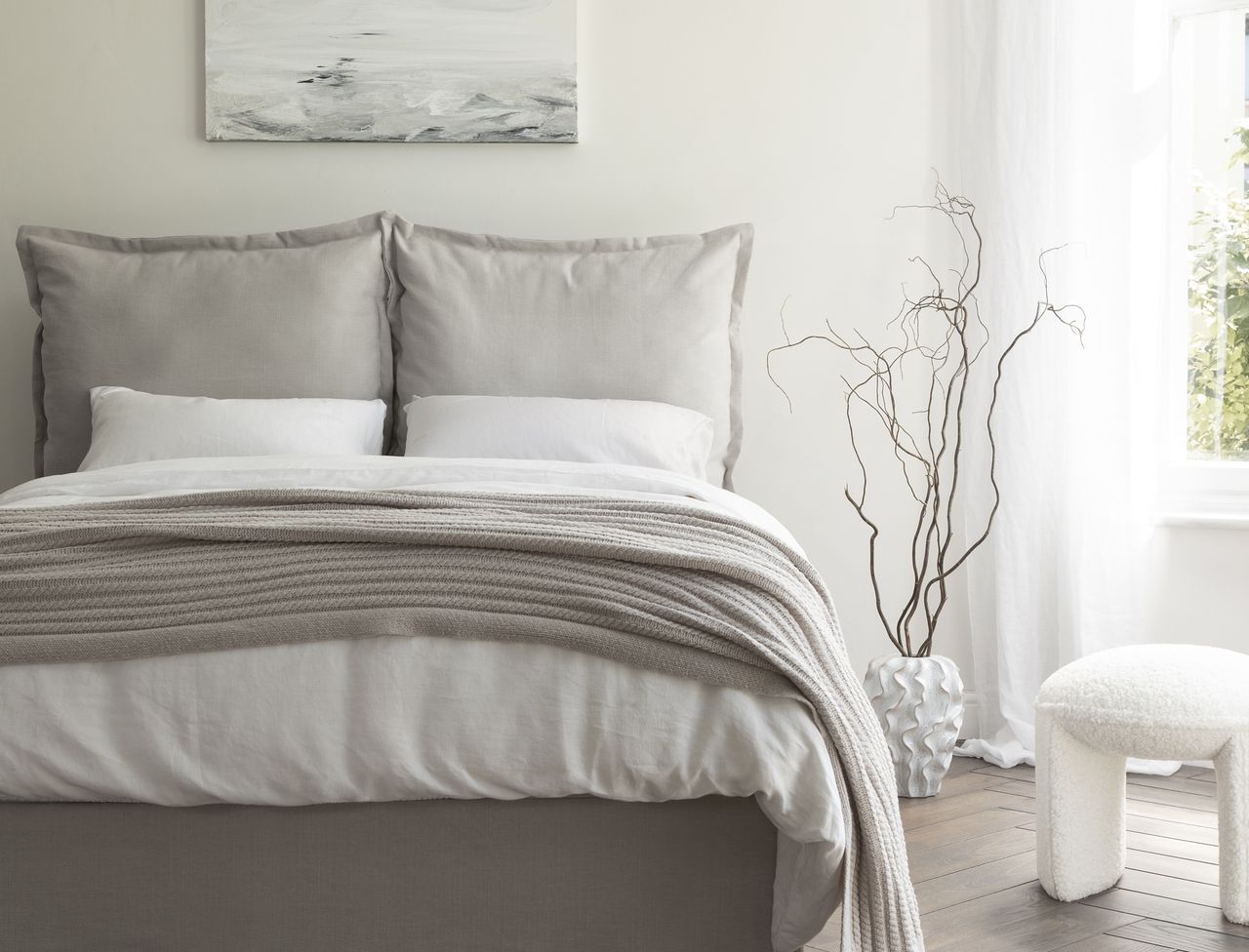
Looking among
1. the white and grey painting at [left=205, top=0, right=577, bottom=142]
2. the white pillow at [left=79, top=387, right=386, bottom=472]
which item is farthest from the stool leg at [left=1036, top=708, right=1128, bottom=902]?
the white and grey painting at [left=205, top=0, right=577, bottom=142]

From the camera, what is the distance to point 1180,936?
1.99m

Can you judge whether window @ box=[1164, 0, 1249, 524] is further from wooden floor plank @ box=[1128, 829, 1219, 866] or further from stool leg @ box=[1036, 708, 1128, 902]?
stool leg @ box=[1036, 708, 1128, 902]

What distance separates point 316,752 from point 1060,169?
249cm

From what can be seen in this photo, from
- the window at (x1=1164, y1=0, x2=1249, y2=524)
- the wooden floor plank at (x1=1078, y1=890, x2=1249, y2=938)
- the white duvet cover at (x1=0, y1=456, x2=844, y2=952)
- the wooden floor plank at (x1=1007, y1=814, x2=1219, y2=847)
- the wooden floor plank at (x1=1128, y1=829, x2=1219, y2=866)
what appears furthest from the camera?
the window at (x1=1164, y1=0, x2=1249, y2=524)

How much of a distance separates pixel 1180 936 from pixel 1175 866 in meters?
0.37

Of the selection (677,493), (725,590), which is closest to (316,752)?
(725,590)

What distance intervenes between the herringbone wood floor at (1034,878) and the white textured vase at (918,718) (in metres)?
0.07

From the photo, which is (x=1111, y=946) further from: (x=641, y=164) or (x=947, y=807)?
(x=641, y=164)

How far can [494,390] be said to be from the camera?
293 cm

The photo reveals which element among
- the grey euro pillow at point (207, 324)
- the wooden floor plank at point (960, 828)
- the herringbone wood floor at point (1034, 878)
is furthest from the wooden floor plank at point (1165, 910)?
the grey euro pillow at point (207, 324)

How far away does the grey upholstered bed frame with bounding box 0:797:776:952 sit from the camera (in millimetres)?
1507

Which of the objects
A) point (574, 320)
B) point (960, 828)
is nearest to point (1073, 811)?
point (960, 828)

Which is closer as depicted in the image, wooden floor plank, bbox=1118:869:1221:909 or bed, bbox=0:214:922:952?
bed, bbox=0:214:922:952

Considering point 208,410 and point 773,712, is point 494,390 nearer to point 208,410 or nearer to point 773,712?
point 208,410
